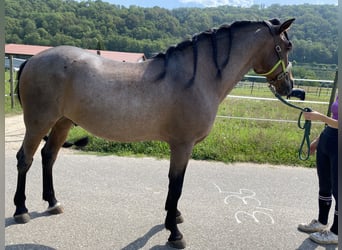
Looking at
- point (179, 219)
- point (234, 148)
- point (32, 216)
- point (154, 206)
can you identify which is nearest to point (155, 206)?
point (154, 206)

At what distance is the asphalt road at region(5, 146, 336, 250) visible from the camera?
272 centimetres

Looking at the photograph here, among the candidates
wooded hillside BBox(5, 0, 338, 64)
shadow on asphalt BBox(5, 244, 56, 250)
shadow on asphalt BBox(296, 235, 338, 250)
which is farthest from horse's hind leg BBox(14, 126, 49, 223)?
wooded hillside BBox(5, 0, 338, 64)

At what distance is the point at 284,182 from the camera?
425 centimetres

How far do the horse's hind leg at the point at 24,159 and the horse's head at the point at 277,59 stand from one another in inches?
87.9

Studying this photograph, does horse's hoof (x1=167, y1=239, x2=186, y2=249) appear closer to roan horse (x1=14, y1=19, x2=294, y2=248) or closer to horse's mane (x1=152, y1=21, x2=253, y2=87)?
roan horse (x1=14, y1=19, x2=294, y2=248)

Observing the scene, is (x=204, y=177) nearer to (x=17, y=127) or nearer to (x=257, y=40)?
(x=257, y=40)

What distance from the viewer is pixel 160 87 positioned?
→ 2.65 metres

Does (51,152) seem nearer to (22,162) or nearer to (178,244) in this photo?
(22,162)

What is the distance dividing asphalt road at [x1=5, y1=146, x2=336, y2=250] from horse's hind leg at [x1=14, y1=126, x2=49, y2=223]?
101mm

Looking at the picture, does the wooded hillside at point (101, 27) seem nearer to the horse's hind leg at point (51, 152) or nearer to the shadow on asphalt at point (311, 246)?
the horse's hind leg at point (51, 152)

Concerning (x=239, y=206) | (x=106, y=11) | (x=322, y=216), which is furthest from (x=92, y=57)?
(x=106, y=11)

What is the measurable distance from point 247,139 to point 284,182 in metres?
1.65

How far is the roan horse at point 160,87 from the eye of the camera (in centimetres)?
265

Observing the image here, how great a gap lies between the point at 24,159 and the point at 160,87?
157 cm
